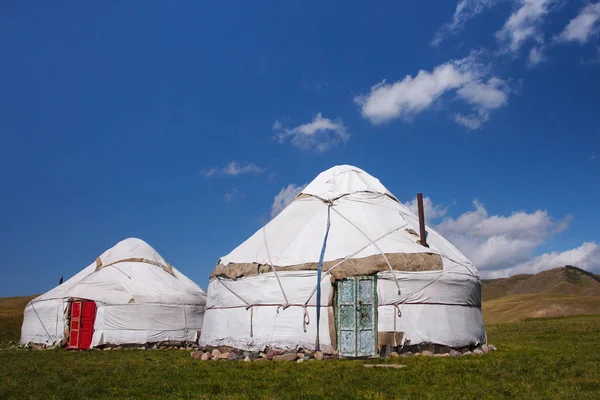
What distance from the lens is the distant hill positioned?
47.4 metres

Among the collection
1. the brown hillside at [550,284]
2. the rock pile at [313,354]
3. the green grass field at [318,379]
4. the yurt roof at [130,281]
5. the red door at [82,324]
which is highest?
the brown hillside at [550,284]

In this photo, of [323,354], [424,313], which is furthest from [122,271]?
[424,313]

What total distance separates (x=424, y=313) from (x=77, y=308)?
11.1 metres

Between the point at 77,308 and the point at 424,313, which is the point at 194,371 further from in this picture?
the point at 77,308

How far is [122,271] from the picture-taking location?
1823cm

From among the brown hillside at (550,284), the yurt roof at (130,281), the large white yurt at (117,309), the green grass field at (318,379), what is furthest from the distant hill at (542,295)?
the green grass field at (318,379)

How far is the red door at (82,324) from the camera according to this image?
54.2 feet

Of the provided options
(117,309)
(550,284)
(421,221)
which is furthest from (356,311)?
(550,284)

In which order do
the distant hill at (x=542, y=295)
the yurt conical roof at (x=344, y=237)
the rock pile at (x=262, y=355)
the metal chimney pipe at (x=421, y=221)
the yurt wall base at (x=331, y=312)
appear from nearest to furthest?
1. the rock pile at (x=262, y=355)
2. the yurt wall base at (x=331, y=312)
3. the yurt conical roof at (x=344, y=237)
4. the metal chimney pipe at (x=421, y=221)
5. the distant hill at (x=542, y=295)

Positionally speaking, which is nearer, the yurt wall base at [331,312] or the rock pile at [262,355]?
the rock pile at [262,355]

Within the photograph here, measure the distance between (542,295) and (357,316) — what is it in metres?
59.1

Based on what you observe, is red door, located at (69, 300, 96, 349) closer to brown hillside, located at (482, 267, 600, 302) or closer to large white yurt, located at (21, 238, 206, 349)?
large white yurt, located at (21, 238, 206, 349)

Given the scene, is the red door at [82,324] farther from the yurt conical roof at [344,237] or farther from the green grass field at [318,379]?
the yurt conical roof at [344,237]

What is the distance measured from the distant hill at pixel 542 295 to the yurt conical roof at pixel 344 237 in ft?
→ 112
